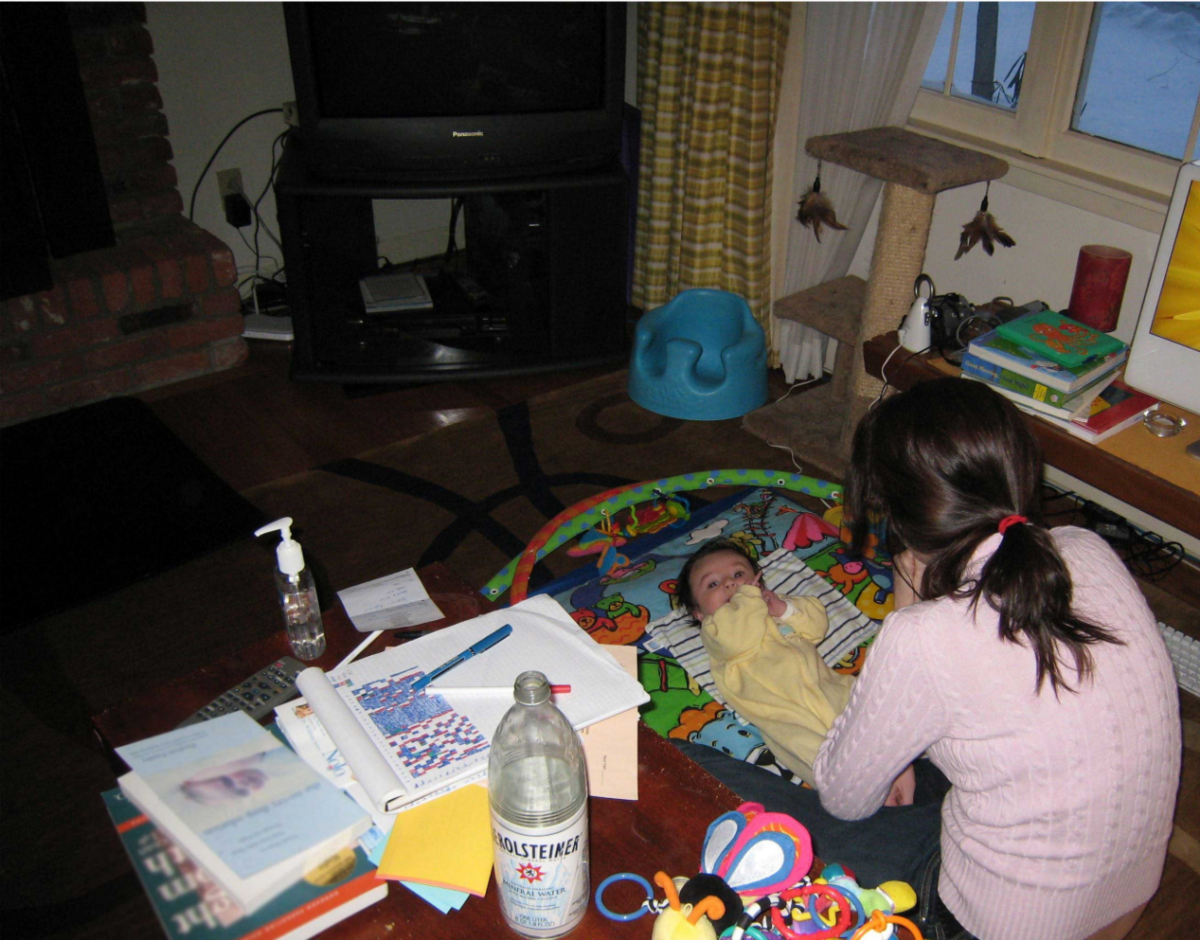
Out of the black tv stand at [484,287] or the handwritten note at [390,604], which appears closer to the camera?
the handwritten note at [390,604]

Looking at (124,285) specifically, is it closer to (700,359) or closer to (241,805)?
(700,359)

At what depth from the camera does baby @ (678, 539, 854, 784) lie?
178cm

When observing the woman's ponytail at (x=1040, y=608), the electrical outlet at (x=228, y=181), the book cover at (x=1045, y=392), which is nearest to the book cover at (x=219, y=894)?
the woman's ponytail at (x=1040, y=608)

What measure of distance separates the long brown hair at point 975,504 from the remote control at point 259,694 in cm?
77

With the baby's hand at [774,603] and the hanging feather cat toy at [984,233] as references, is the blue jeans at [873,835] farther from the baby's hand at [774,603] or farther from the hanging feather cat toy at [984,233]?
the hanging feather cat toy at [984,233]

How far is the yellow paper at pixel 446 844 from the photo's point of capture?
1.02 m

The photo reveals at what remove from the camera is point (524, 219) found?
131 inches

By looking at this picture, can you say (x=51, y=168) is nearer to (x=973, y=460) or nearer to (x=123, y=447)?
(x=123, y=447)

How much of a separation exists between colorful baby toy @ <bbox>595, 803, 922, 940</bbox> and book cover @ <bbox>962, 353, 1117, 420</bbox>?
4.32 ft

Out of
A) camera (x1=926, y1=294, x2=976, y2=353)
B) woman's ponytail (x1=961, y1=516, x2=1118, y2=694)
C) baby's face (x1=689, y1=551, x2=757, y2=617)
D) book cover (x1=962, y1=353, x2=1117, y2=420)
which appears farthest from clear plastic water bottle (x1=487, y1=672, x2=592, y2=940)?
camera (x1=926, y1=294, x2=976, y2=353)

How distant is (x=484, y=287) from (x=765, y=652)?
208 cm

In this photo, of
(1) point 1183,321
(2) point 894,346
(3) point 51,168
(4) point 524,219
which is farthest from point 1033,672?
(3) point 51,168

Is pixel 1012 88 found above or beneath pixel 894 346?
above

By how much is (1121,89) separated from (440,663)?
2364 mm
